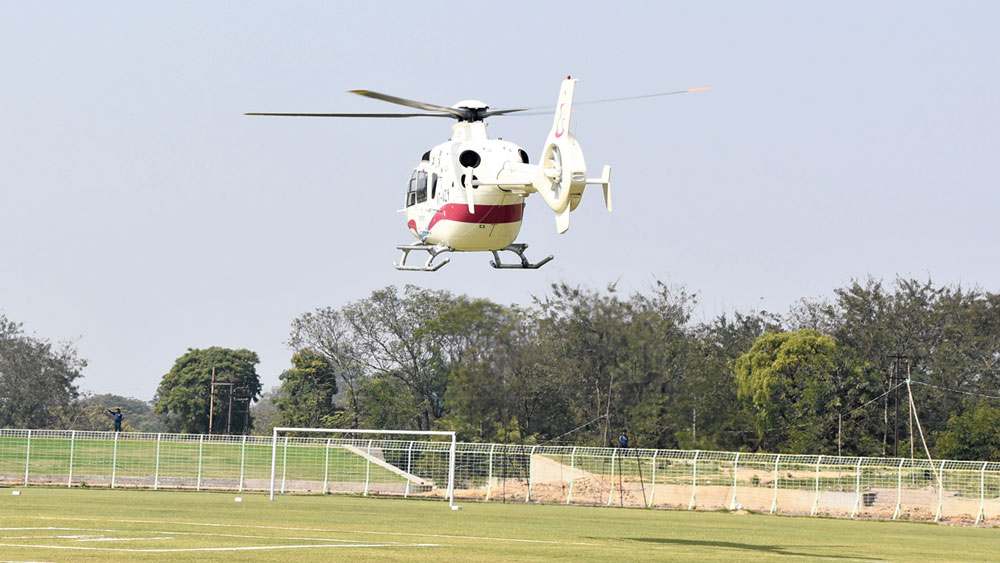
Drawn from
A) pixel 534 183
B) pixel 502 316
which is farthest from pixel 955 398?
pixel 534 183

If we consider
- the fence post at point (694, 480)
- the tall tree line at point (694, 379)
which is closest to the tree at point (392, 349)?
the tall tree line at point (694, 379)

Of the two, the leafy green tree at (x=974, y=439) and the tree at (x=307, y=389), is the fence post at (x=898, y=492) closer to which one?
the leafy green tree at (x=974, y=439)

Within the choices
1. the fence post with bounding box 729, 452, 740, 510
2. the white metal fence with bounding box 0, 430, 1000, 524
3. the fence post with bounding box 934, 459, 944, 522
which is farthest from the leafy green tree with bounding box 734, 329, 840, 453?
the fence post with bounding box 934, 459, 944, 522

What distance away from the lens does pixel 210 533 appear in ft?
64.2

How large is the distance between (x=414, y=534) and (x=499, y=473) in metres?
23.4

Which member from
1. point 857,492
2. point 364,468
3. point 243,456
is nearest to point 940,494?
point 857,492

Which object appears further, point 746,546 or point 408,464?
point 408,464

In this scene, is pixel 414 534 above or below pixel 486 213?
below

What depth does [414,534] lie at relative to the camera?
71.8ft

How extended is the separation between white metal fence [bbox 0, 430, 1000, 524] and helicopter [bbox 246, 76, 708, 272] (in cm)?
1564

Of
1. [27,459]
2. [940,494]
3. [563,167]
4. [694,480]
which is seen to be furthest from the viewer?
[27,459]

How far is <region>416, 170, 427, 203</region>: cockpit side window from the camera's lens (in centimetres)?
2860

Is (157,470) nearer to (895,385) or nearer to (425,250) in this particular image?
(425,250)

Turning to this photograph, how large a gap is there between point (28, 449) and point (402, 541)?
29772 mm
